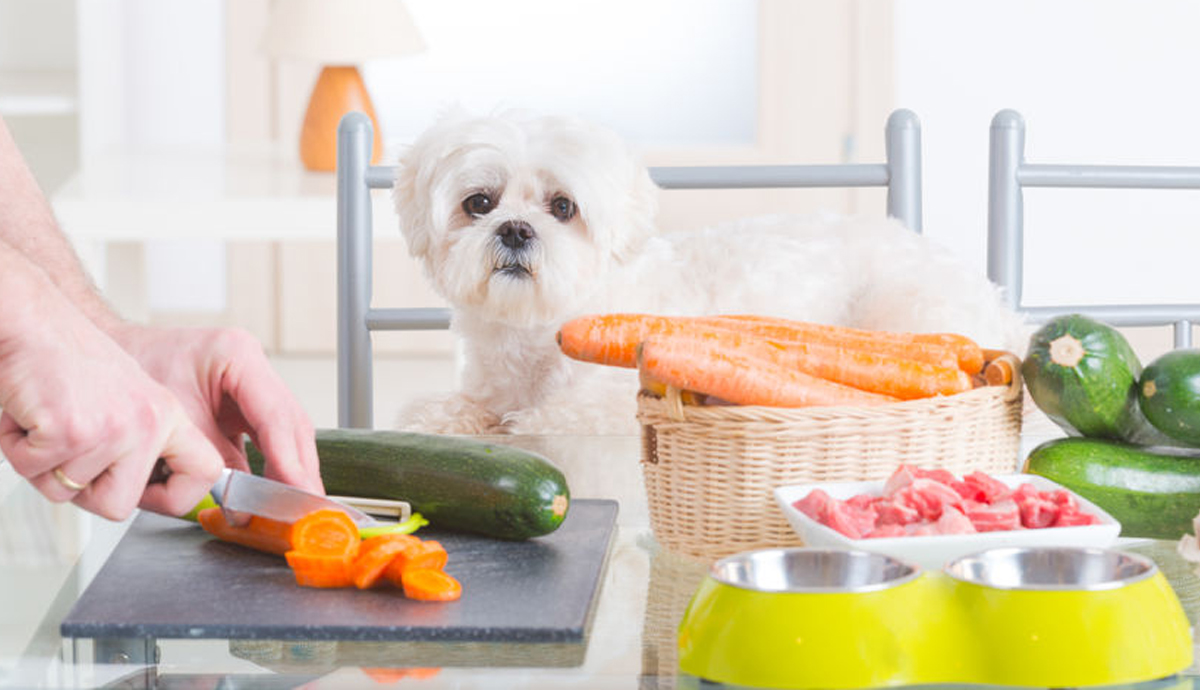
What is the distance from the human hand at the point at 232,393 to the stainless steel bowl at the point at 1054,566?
0.48 m

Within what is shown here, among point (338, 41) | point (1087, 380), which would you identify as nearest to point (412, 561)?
point (1087, 380)

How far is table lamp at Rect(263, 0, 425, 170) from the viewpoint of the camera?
11.1ft

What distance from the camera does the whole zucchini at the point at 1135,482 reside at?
3.42ft

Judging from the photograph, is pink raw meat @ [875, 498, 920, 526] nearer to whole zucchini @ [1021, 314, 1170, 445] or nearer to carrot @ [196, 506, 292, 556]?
whole zucchini @ [1021, 314, 1170, 445]

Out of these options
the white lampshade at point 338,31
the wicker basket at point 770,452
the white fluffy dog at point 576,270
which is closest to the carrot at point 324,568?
the wicker basket at point 770,452

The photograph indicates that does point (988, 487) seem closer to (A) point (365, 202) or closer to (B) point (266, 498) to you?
(B) point (266, 498)

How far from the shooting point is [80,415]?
0.84 metres

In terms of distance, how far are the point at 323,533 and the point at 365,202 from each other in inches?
42.3

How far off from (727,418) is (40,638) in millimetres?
443

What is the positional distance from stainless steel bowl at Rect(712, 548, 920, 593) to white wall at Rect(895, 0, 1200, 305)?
12.4 ft

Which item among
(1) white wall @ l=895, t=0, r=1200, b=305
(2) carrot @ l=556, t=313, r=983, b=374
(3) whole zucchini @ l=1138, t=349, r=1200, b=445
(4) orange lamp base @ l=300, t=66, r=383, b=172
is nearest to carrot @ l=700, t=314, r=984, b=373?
(2) carrot @ l=556, t=313, r=983, b=374

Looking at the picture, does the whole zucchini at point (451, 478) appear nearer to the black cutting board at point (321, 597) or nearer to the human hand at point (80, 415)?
the black cutting board at point (321, 597)

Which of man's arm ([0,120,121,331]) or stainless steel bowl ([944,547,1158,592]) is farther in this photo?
man's arm ([0,120,121,331])

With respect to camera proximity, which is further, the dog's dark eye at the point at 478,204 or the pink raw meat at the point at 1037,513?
the dog's dark eye at the point at 478,204
